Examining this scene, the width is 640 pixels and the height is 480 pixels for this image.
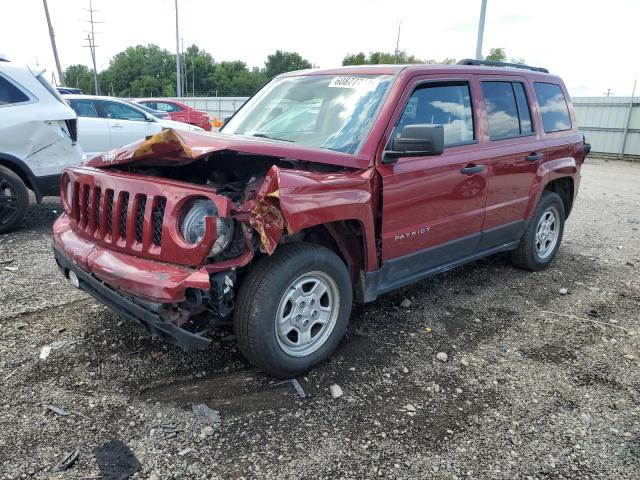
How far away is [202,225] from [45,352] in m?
1.56

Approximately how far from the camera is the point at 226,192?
9.53ft

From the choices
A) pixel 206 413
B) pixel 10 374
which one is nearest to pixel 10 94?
pixel 10 374

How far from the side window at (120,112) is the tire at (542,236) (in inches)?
295

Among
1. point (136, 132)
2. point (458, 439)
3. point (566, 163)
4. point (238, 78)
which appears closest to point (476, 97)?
point (566, 163)

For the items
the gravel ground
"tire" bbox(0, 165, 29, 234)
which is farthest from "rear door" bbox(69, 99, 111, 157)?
the gravel ground

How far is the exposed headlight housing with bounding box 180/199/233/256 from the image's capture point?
262cm

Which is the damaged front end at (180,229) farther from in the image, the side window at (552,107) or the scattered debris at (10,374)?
the side window at (552,107)

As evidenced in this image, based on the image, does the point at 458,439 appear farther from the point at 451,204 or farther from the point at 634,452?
the point at 451,204

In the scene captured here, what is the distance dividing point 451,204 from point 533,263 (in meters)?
1.93

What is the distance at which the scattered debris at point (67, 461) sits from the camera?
233cm

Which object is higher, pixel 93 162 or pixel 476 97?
pixel 476 97

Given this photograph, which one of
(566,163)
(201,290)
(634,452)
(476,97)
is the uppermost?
(476,97)

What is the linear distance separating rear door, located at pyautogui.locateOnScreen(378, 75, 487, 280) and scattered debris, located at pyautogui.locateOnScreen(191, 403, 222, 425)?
1.49 meters

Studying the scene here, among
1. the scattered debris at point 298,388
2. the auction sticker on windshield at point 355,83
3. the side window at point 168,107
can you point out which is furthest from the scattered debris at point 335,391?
the side window at point 168,107
